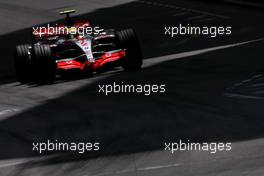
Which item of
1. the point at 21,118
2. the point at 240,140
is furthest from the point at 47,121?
the point at 240,140

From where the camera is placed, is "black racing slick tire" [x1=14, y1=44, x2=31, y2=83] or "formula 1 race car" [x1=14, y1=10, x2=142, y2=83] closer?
"formula 1 race car" [x1=14, y1=10, x2=142, y2=83]

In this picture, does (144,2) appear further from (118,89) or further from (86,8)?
(118,89)

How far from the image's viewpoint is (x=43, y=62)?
2659 cm

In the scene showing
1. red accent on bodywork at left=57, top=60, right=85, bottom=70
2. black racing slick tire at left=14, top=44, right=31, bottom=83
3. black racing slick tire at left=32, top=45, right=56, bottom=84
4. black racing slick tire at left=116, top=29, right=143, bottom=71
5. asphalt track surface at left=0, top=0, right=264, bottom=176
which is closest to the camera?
asphalt track surface at left=0, top=0, right=264, bottom=176

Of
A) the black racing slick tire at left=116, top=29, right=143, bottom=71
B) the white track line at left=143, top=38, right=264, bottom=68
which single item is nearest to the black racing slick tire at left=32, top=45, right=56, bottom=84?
the black racing slick tire at left=116, top=29, right=143, bottom=71

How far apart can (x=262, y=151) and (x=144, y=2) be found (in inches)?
1207

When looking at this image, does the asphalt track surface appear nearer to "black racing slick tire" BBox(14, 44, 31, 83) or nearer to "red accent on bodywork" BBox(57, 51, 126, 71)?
"red accent on bodywork" BBox(57, 51, 126, 71)

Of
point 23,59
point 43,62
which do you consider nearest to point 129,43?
point 43,62

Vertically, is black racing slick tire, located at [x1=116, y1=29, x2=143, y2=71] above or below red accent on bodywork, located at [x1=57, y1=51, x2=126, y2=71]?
above

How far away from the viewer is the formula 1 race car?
26797 mm

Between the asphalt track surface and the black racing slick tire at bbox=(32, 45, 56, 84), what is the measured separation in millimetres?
403

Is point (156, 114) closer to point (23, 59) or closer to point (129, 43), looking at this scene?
point (129, 43)

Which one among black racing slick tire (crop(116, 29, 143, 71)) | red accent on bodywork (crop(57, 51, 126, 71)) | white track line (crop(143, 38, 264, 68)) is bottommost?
white track line (crop(143, 38, 264, 68))

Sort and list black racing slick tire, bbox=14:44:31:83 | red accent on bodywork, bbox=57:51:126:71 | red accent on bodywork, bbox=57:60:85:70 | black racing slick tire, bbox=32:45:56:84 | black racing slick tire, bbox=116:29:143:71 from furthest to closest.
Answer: black racing slick tire, bbox=14:44:31:83 < black racing slick tire, bbox=116:29:143:71 < red accent on bodywork, bbox=57:51:126:71 < red accent on bodywork, bbox=57:60:85:70 < black racing slick tire, bbox=32:45:56:84
